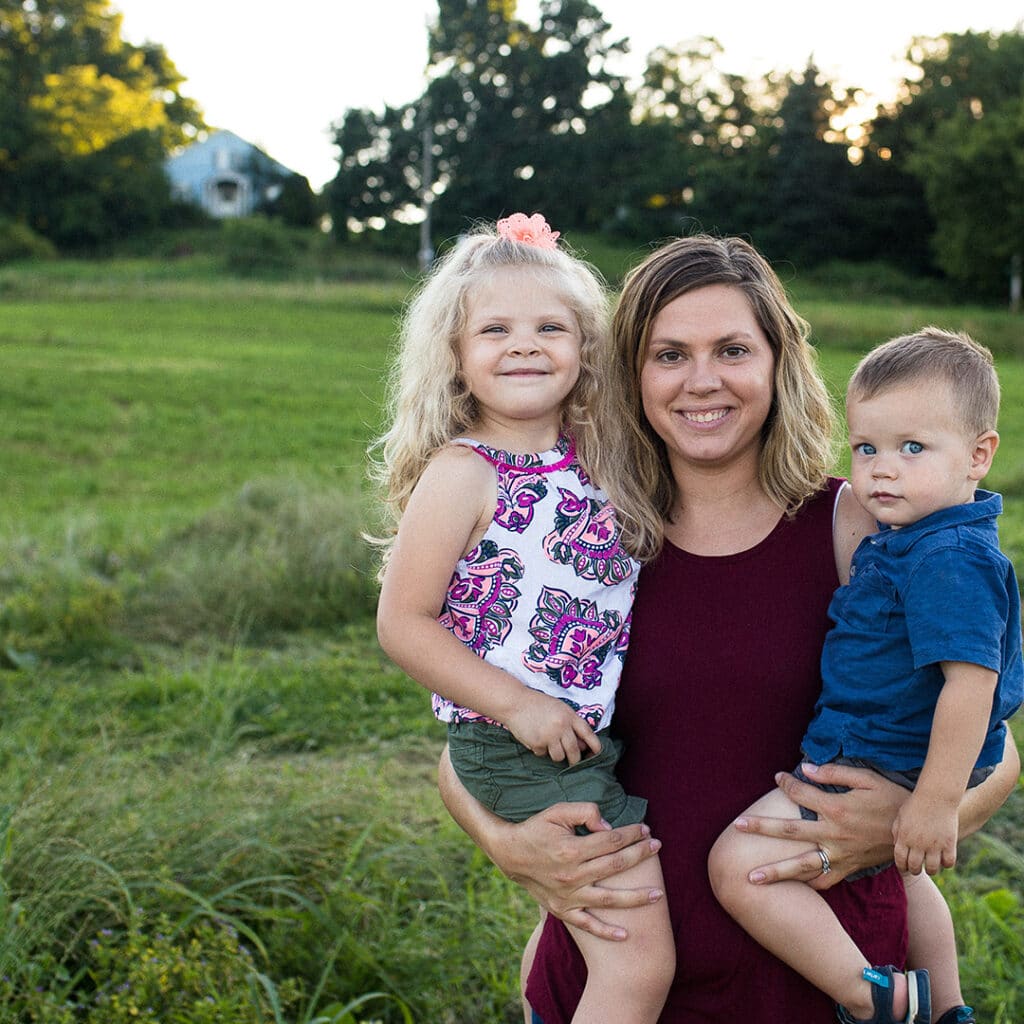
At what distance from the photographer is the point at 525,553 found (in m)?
2.17

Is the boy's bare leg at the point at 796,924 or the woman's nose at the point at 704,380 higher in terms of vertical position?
the woman's nose at the point at 704,380

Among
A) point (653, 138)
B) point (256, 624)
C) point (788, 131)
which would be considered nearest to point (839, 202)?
point (788, 131)

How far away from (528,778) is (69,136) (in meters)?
51.2

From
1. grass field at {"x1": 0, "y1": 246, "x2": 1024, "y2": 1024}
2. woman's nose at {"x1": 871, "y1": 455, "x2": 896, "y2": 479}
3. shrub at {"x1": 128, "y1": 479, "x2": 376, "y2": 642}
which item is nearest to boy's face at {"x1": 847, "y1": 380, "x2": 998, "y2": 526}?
woman's nose at {"x1": 871, "y1": 455, "x2": 896, "y2": 479}

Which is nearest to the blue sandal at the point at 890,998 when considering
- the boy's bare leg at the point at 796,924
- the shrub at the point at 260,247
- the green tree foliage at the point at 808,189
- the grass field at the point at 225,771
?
the boy's bare leg at the point at 796,924

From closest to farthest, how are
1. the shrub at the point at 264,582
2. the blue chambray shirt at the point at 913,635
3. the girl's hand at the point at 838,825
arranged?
the blue chambray shirt at the point at 913,635 < the girl's hand at the point at 838,825 < the shrub at the point at 264,582

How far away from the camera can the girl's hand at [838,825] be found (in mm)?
1963

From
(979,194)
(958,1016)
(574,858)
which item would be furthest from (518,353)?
(979,194)

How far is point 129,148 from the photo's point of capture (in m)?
48.3

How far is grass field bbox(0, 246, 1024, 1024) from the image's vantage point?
2979 millimetres

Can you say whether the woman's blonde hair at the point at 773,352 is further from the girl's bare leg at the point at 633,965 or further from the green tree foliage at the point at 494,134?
the green tree foliage at the point at 494,134

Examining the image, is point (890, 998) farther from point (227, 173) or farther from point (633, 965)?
point (227, 173)

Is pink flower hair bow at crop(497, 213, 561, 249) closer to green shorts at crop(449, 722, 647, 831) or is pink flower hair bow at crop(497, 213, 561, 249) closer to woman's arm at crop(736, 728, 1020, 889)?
green shorts at crop(449, 722, 647, 831)

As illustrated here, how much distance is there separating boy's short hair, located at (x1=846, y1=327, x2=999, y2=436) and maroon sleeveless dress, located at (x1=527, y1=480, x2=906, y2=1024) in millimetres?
319
